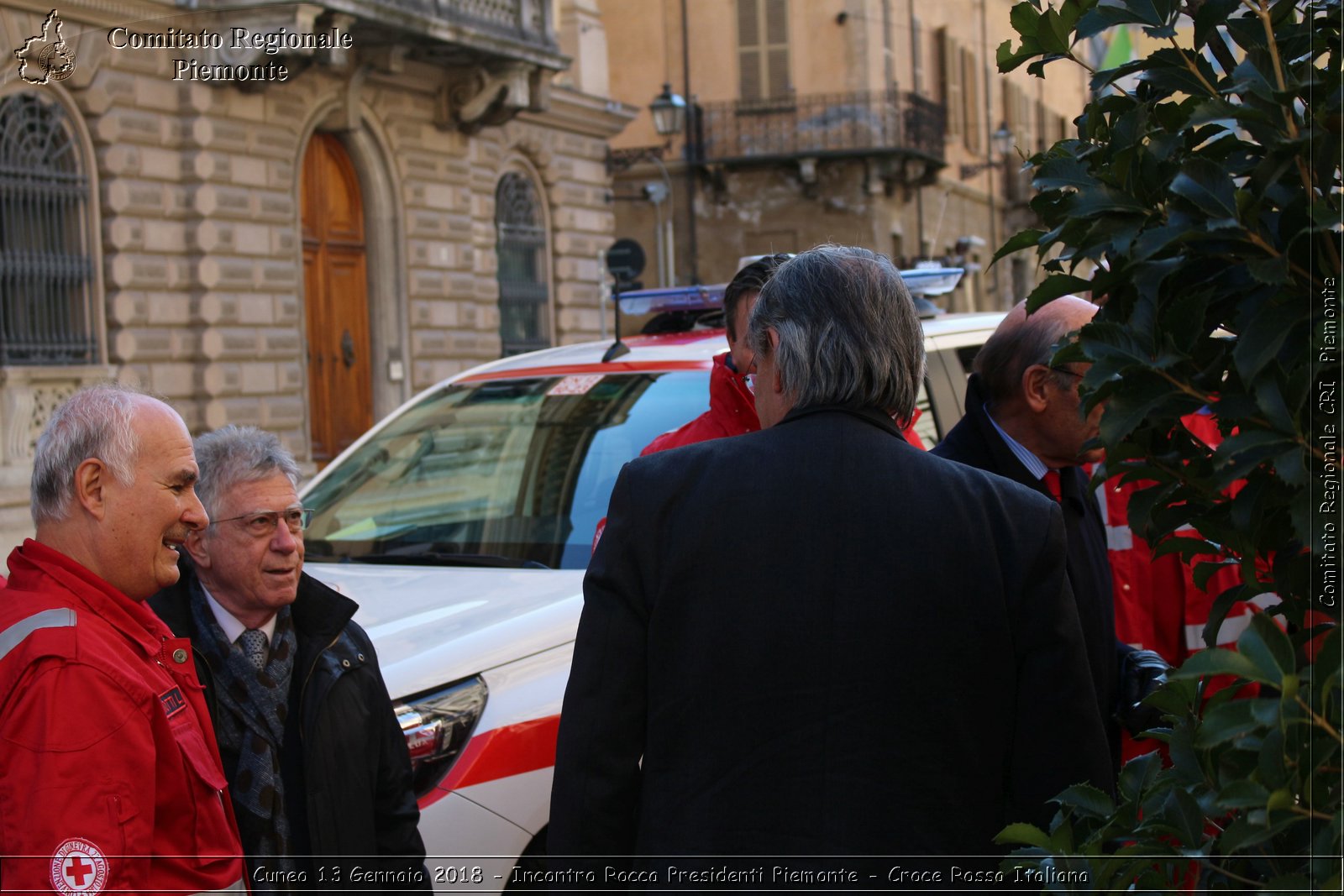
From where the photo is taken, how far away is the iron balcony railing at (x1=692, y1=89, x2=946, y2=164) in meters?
29.1

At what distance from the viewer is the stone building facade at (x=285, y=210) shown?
44.9 ft

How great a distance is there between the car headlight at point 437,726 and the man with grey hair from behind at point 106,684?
0.94 metres

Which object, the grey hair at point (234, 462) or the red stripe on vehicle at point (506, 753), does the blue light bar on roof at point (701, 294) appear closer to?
the red stripe on vehicle at point (506, 753)

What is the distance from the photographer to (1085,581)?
122 inches

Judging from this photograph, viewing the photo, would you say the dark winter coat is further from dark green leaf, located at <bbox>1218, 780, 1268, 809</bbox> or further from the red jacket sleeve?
dark green leaf, located at <bbox>1218, 780, 1268, 809</bbox>

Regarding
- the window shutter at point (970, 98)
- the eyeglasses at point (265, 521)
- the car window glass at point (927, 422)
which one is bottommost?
the eyeglasses at point (265, 521)

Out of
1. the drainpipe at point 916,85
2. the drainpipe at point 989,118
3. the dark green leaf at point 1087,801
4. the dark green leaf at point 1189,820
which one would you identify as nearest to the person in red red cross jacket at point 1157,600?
the dark green leaf at point 1087,801

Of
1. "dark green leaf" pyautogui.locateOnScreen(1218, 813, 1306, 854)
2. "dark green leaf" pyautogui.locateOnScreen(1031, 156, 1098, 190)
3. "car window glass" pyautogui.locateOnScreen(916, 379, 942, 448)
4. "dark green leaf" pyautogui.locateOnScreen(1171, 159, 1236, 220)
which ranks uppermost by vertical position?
"dark green leaf" pyautogui.locateOnScreen(1031, 156, 1098, 190)

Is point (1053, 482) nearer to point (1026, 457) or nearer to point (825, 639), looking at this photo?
point (1026, 457)

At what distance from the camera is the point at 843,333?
2.17m

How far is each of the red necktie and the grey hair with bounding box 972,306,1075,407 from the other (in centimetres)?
20

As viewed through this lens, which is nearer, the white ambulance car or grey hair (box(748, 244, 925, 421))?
grey hair (box(748, 244, 925, 421))

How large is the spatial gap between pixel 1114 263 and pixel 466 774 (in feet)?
7.64

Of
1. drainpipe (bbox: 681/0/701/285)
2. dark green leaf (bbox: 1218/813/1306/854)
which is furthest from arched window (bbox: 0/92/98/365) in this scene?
drainpipe (bbox: 681/0/701/285)
